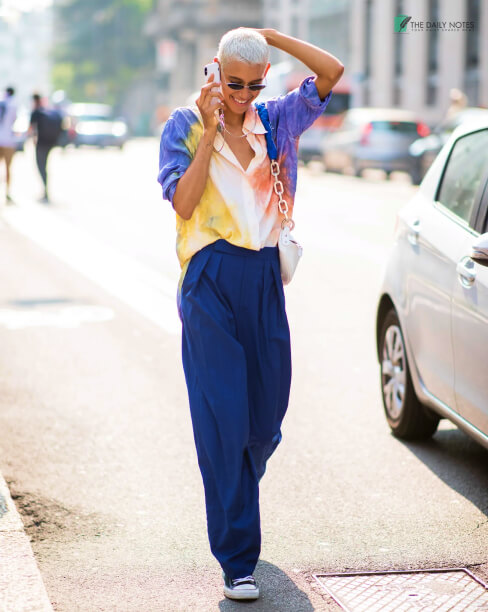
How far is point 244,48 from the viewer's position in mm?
3881

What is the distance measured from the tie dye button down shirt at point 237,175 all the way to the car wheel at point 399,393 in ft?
6.95

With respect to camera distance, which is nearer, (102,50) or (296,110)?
(296,110)

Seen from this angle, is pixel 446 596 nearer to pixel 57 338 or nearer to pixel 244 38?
pixel 244 38

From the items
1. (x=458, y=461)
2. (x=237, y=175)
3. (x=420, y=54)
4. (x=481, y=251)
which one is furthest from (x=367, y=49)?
(x=237, y=175)

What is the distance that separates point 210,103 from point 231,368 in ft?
2.74

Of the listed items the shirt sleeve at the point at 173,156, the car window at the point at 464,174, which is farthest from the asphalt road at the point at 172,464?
the shirt sleeve at the point at 173,156

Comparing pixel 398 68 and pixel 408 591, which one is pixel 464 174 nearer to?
pixel 408 591

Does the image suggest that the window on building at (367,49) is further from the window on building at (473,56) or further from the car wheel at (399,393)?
the car wheel at (399,393)

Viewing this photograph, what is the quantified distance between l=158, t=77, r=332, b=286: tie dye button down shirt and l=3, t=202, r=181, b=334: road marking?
5245 mm

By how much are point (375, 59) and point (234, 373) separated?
47.5m

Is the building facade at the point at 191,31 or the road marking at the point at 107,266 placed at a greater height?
the road marking at the point at 107,266

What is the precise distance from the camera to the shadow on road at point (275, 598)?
3986 millimetres

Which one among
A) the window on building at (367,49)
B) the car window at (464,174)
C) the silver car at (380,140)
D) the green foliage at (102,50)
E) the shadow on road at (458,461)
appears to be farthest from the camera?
the green foliage at (102,50)

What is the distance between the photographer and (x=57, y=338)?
9148 mm
